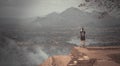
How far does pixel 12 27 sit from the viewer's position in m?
12.1

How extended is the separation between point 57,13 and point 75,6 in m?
1.14

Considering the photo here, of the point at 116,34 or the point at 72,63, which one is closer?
the point at 72,63

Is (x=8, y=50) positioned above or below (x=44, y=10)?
below

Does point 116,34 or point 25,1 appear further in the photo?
point 116,34

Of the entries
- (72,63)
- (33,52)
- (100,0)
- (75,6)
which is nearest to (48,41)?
(33,52)

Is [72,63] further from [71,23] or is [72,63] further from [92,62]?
[71,23]

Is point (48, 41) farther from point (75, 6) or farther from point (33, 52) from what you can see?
point (75, 6)

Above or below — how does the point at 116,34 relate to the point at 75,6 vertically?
below

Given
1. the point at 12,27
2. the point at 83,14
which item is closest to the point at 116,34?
the point at 83,14

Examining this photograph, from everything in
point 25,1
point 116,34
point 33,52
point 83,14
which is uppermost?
point 25,1

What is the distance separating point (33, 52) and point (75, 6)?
11.9 ft

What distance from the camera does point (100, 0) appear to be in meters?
12.0

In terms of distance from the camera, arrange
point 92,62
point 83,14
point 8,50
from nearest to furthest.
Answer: point 92,62 → point 8,50 → point 83,14

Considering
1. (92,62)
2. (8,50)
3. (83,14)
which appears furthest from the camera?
(83,14)
